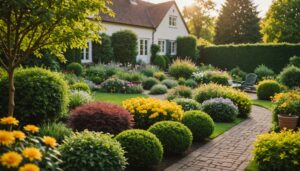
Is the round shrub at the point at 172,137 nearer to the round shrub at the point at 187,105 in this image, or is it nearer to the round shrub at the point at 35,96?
the round shrub at the point at 35,96

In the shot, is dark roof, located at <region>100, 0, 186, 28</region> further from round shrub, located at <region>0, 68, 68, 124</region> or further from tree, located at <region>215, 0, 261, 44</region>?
round shrub, located at <region>0, 68, 68, 124</region>

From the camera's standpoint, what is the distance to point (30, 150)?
119 inches

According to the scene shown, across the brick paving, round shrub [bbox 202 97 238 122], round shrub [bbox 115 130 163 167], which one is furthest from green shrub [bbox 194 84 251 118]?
round shrub [bbox 115 130 163 167]

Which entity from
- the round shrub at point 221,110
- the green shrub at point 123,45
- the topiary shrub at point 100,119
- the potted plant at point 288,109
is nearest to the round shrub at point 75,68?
the green shrub at point 123,45

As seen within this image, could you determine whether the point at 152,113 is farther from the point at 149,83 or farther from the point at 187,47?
the point at 187,47

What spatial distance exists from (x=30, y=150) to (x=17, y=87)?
439 cm

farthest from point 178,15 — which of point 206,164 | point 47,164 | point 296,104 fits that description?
point 47,164

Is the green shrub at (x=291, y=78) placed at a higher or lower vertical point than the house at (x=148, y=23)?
lower

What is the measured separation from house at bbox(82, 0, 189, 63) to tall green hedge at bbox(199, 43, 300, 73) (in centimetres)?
383

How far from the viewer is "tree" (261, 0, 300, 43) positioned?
39719mm

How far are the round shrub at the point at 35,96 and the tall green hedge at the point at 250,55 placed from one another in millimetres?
24544

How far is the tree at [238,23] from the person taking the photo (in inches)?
1852

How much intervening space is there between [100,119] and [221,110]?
16.7ft

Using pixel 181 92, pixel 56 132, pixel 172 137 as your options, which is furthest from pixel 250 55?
pixel 56 132
